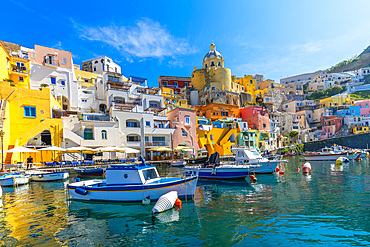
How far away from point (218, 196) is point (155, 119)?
95.9ft

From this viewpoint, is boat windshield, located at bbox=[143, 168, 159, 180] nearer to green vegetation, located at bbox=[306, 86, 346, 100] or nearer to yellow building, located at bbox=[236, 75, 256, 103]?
yellow building, located at bbox=[236, 75, 256, 103]

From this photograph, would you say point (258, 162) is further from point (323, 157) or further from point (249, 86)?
point (249, 86)

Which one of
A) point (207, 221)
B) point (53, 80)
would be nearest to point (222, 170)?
point (207, 221)

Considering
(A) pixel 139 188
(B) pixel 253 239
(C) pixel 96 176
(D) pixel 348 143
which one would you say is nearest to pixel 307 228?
(B) pixel 253 239

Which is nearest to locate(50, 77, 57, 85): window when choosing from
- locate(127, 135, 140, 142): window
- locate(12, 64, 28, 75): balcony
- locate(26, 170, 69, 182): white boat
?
locate(12, 64, 28, 75): balcony

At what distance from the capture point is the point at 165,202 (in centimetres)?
1125

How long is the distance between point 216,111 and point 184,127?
1652 centimetres

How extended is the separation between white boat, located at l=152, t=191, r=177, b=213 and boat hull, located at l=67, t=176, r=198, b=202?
71 centimetres

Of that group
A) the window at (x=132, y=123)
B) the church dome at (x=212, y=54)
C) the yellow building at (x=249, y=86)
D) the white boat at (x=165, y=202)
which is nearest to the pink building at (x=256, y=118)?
the yellow building at (x=249, y=86)

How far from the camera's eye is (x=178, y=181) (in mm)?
12648

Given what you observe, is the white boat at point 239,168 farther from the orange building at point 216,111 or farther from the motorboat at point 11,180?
the orange building at point 216,111

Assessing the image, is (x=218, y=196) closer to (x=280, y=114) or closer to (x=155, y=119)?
(x=155, y=119)

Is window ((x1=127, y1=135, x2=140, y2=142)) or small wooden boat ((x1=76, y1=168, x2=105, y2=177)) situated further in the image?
window ((x1=127, y1=135, x2=140, y2=142))

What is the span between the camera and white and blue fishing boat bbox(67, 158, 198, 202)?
12417 millimetres
